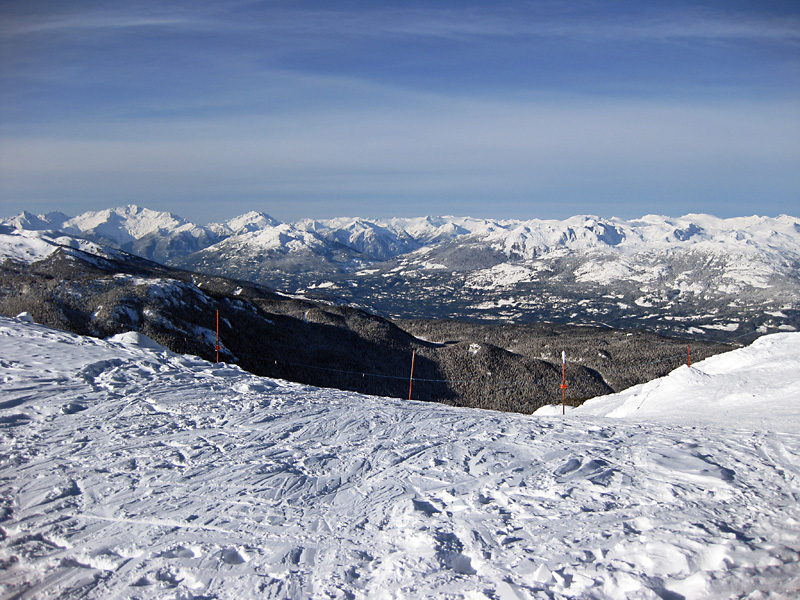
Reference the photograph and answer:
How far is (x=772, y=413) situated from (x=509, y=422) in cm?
1042

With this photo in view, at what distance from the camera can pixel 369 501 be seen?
10.2 m

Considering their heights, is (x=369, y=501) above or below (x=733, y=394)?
above

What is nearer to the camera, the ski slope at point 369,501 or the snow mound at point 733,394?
the ski slope at point 369,501

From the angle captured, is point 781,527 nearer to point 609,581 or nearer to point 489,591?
point 609,581

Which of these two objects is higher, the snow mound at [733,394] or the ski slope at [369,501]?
the ski slope at [369,501]

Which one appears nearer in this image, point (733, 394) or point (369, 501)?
point (369, 501)

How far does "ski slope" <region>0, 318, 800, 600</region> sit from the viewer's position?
7.36 meters

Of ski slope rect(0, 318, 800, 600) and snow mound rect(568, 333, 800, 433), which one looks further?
snow mound rect(568, 333, 800, 433)

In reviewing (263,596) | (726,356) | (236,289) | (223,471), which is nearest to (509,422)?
(223,471)

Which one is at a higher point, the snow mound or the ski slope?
the ski slope

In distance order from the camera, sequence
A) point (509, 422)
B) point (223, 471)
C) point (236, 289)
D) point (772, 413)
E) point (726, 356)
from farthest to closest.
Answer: point (236, 289), point (726, 356), point (772, 413), point (509, 422), point (223, 471)

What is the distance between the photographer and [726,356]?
108 ft

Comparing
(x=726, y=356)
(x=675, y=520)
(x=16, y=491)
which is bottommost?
(x=726, y=356)

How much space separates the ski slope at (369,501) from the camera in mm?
7355
